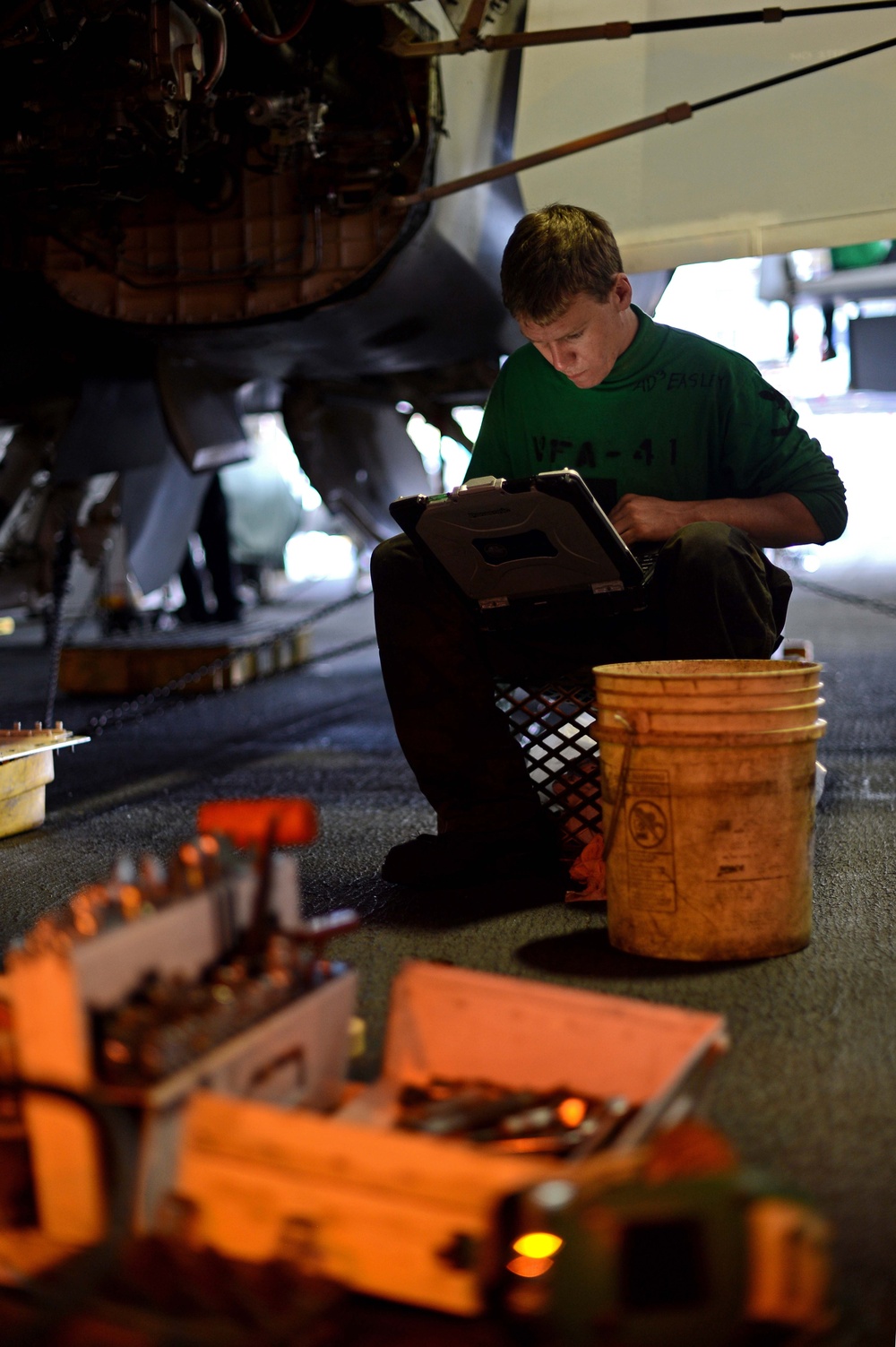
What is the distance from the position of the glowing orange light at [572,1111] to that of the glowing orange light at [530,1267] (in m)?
0.17

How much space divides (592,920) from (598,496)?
31.5 inches

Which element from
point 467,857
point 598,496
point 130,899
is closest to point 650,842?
point 467,857

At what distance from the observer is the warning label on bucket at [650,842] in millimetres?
1724

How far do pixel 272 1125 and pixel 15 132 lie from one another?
3.07 meters

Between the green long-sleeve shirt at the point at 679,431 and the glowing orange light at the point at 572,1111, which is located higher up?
the green long-sleeve shirt at the point at 679,431

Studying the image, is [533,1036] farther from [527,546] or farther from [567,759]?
[567,759]

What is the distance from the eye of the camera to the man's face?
→ 7.04 ft

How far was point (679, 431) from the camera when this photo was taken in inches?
88.7

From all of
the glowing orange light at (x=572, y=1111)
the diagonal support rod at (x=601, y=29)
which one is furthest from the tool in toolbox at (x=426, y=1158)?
the diagonal support rod at (x=601, y=29)

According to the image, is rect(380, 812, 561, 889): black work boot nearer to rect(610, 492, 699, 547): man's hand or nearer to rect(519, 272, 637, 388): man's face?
rect(610, 492, 699, 547): man's hand

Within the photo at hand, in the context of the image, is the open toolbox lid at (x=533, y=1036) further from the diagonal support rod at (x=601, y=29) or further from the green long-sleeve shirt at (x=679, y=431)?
the diagonal support rod at (x=601, y=29)

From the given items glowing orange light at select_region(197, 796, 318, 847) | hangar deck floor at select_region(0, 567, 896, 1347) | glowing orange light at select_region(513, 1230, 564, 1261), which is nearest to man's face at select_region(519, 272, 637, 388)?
hangar deck floor at select_region(0, 567, 896, 1347)

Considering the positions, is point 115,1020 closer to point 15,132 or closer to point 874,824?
point 874,824

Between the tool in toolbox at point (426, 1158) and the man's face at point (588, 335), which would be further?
the man's face at point (588, 335)
